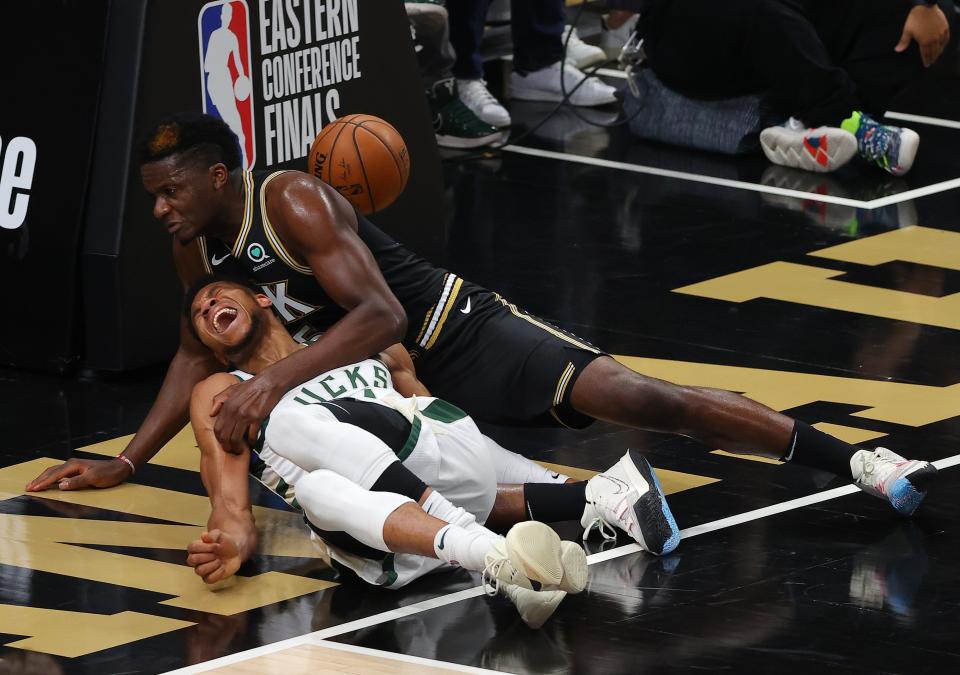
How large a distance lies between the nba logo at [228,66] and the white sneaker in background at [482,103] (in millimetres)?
3784

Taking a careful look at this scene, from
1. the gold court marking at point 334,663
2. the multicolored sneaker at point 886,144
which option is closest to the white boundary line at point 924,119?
the multicolored sneaker at point 886,144

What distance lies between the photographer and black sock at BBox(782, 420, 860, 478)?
5.43 m

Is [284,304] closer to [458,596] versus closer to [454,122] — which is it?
[458,596]

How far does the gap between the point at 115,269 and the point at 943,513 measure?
3057 mm

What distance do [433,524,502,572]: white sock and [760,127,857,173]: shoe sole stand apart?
5754mm

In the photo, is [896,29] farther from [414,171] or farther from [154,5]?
[154,5]

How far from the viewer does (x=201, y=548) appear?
191 inches

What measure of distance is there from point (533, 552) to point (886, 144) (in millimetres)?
5918

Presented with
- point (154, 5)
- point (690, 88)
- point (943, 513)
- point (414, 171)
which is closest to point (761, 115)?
point (690, 88)

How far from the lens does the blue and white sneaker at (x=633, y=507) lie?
512 cm

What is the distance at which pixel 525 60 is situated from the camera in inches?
463

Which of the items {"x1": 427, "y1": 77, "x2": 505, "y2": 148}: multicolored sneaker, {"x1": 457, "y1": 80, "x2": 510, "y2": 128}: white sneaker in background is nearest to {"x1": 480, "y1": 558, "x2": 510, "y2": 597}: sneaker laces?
{"x1": 427, "y1": 77, "x2": 505, "y2": 148}: multicolored sneaker

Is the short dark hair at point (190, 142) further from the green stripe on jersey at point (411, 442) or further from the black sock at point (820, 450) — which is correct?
the black sock at point (820, 450)

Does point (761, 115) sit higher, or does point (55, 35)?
point (55, 35)
